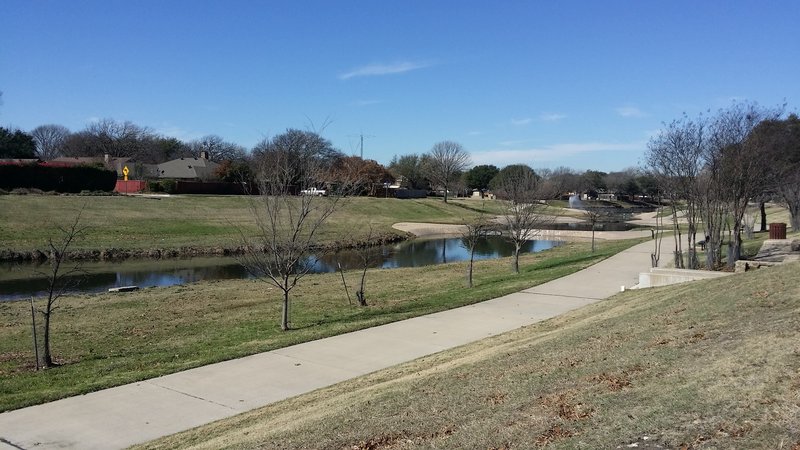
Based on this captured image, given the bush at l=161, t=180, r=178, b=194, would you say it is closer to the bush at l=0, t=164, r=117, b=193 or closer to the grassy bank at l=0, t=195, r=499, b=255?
the bush at l=0, t=164, r=117, b=193

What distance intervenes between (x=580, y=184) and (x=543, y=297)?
13244 centimetres

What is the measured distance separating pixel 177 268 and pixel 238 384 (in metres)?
24.6

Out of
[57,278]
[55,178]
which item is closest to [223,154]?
[55,178]

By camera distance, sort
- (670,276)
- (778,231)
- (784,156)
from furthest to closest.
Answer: (784,156) → (778,231) → (670,276)

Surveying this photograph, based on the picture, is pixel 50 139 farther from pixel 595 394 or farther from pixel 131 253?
pixel 595 394

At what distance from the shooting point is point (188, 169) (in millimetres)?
94188

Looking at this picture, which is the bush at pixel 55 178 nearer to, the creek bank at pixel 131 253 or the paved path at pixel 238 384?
the creek bank at pixel 131 253

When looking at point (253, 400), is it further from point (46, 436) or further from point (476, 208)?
point (476, 208)

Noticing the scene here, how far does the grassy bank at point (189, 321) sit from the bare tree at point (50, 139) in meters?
121

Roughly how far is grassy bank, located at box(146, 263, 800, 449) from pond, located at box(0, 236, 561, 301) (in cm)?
1431

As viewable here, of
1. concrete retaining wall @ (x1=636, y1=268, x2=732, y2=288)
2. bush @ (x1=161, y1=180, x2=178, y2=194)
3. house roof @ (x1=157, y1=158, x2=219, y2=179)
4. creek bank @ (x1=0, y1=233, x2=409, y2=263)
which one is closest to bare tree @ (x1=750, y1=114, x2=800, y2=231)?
concrete retaining wall @ (x1=636, y1=268, x2=732, y2=288)

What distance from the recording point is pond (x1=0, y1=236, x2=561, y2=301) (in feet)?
86.2

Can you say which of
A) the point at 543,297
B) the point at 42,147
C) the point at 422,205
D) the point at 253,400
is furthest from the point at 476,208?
the point at 42,147

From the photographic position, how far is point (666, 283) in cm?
1611
